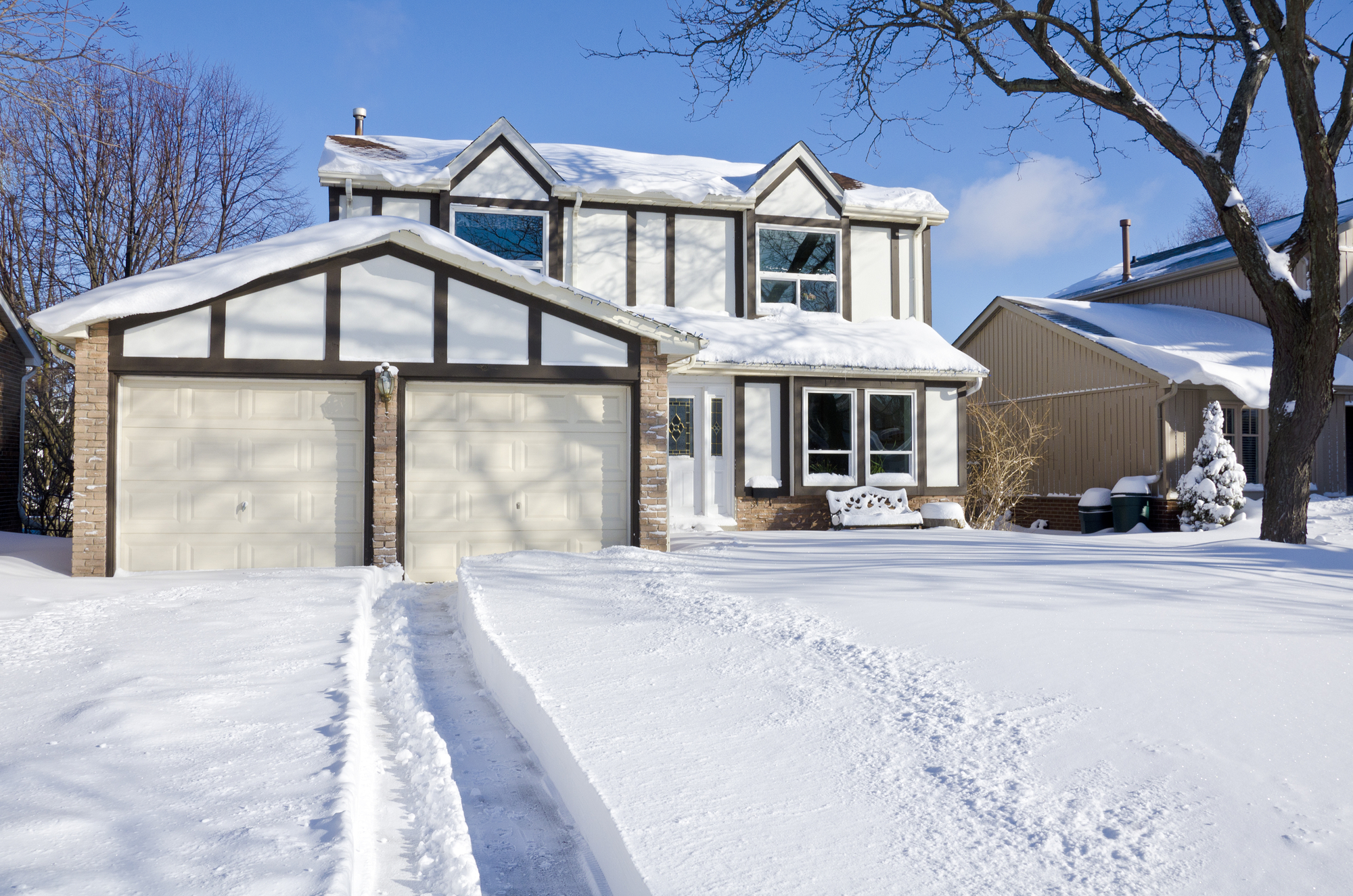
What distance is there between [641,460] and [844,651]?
215 inches

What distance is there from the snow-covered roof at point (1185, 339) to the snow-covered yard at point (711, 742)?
9758 mm

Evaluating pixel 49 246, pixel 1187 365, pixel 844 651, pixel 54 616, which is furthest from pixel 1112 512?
pixel 49 246

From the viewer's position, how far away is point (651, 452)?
33.7 feet

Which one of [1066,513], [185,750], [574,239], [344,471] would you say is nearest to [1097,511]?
[1066,513]

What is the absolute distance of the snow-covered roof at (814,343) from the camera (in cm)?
1389

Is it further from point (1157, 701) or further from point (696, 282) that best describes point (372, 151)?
point (1157, 701)

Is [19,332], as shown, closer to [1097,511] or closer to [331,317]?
[331,317]

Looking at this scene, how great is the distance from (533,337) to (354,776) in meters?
6.88

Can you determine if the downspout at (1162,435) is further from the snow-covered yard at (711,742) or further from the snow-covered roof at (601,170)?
the snow-covered yard at (711,742)

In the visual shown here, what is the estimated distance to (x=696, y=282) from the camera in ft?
49.6

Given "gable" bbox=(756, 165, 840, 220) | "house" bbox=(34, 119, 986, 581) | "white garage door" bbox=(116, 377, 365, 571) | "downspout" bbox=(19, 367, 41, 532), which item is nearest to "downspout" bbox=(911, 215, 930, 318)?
"gable" bbox=(756, 165, 840, 220)

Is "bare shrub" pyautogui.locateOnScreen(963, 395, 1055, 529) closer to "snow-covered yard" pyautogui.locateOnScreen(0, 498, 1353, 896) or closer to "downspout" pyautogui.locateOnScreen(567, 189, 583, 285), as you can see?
"downspout" pyautogui.locateOnScreen(567, 189, 583, 285)

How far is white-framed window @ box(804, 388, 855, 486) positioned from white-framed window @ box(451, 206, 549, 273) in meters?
5.09

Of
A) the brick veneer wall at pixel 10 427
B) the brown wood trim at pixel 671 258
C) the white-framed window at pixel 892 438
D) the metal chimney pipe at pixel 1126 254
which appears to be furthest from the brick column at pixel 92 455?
the metal chimney pipe at pixel 1126 254
